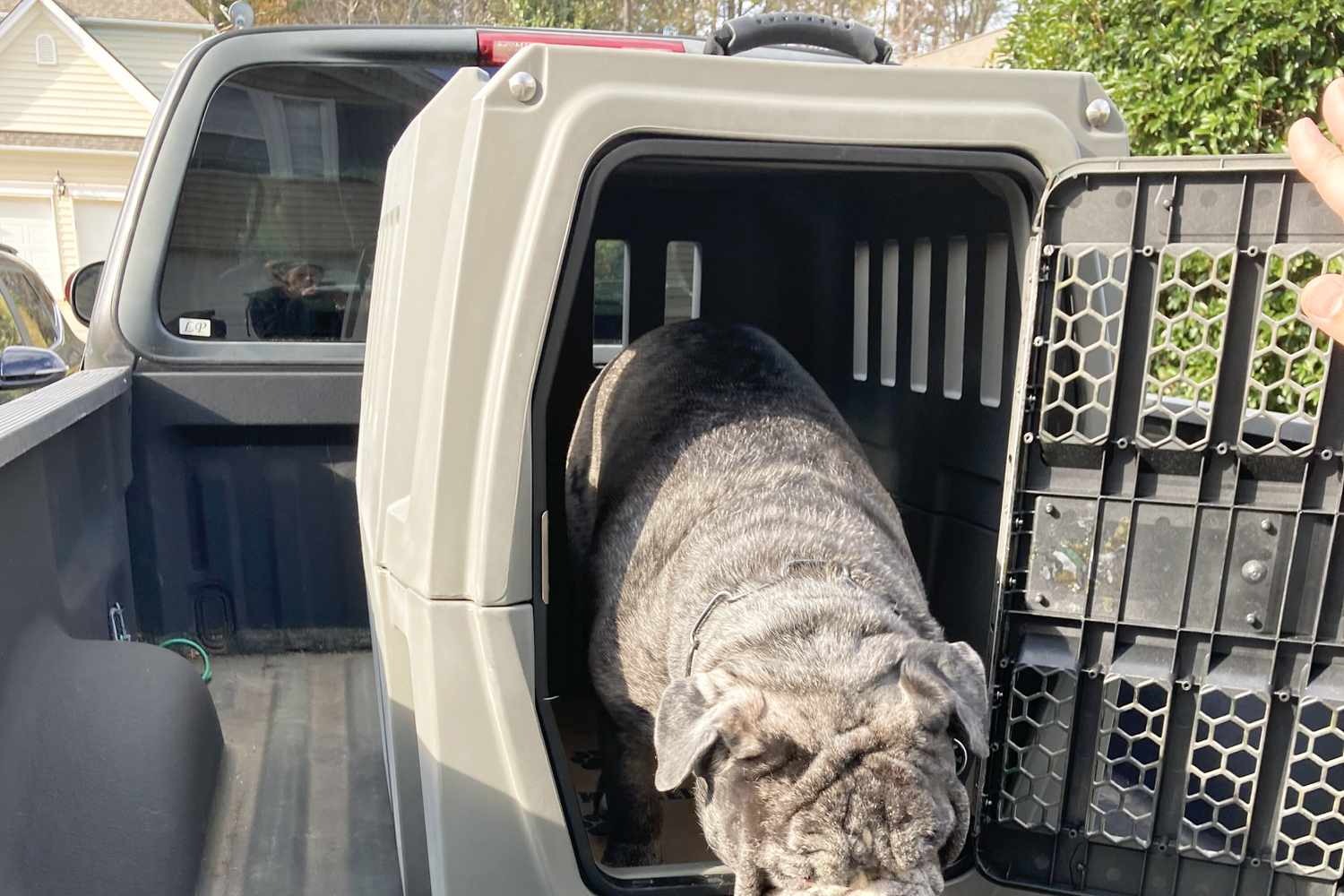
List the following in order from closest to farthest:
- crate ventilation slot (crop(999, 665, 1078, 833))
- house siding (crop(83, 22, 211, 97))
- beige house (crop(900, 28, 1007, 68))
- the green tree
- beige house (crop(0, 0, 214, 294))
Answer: crate ventilation slot (crop(999, 665, 1078, 833)) → the green tree → beige house (crop(900, 28, 1007, 68)) → beige house (crop(0, 0, 214, 294)) → house siding (crop(83, 22, 211, 97))

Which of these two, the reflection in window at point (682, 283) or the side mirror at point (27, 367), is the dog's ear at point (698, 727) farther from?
the reflection in window at point (682, 283)

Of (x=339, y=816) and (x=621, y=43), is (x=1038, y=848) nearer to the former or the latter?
(x=339, y=816)

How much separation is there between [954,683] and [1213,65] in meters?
6.85

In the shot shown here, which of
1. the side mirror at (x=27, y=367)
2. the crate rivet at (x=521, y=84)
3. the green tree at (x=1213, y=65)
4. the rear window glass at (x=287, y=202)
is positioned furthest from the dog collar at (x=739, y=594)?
the green tree at (x=1213, y=65)

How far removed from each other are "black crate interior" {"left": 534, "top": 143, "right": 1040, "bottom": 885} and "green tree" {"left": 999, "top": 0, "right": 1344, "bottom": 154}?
424 centimetres

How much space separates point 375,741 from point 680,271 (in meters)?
2.64

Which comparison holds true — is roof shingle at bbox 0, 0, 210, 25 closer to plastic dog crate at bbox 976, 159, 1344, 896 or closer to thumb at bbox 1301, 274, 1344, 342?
plastic dog crate at bbox 976, 159, 1344, 896

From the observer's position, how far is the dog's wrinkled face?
226 centimetres

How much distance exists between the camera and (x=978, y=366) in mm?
3592

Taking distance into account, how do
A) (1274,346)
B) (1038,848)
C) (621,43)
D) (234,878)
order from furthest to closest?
(621,43), (234,878), (1038,848), (1274,346)

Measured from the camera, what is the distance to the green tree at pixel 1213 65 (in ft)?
23.7

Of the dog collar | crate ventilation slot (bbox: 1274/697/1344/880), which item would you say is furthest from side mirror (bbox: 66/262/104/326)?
crate ventilation slot (bbox: 1274/697/1344/880)

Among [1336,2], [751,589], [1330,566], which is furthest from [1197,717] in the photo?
[1336,2]

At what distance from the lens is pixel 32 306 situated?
21.9 feet
